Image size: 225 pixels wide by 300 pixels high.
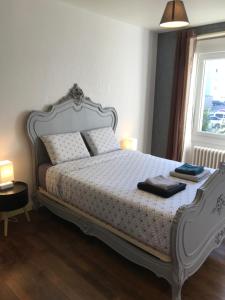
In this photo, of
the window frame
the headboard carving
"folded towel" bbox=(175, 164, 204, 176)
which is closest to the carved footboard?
"folded towel" bbox=(175, 164, 204, 176)

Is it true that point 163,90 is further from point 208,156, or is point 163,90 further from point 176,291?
point 176,291

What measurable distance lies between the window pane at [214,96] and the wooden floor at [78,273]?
Result: 2.17 metres

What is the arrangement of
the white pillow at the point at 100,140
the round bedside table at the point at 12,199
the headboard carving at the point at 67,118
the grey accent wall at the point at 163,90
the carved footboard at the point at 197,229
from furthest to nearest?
1. the grey accent wall at the point at 163,90
2. the white pillow at the point at 100,140
3. the headboard carving at the point at 67,118
4. the round bedside table at the point at 12,199
5. the carved footboard at the point at 197,229

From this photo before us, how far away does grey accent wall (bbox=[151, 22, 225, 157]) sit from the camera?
4270 millimetres

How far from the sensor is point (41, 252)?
2.41 m

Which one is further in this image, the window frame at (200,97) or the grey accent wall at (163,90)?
the grey accent wall at (163,90)

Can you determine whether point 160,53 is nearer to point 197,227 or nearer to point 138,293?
point 197,227

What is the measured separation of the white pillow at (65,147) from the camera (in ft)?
9.89

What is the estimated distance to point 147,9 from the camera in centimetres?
318

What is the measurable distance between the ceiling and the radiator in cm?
183

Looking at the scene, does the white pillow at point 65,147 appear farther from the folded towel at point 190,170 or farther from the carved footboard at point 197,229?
the carved footboard at point 197,229

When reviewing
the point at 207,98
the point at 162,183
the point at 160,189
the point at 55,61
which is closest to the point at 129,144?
the point at 207,98

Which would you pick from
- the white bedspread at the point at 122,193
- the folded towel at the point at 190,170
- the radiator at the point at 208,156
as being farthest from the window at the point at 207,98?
the folded towel at the point at 190,170

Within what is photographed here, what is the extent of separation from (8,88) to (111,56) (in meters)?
1.62
